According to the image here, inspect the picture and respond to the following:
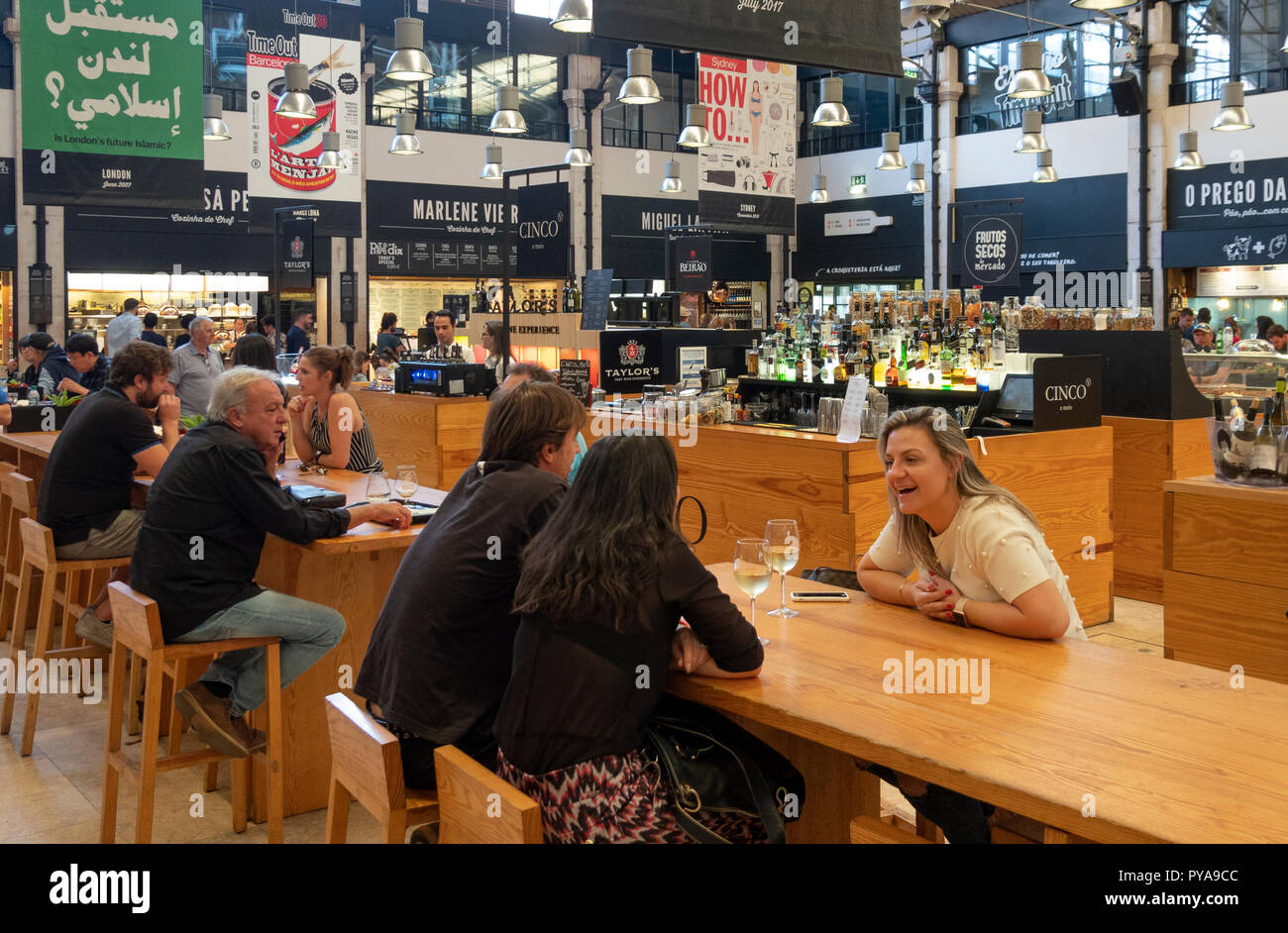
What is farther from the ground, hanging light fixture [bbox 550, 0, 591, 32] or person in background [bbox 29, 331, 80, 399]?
hanging light fixture [bbox 550, 0, 591, 32]

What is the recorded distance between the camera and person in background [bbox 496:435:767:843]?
7.72ft

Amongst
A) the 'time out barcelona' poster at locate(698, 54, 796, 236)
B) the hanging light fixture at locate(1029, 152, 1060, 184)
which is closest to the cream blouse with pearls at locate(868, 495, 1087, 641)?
the 'time out barcelona' poster at locate(698, 54, 796, 236)

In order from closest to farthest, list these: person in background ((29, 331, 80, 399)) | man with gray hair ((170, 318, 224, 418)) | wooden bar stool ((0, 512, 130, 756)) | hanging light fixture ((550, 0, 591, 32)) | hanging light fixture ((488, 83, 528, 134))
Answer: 1. wooden bar stool ((0, 512, 130, 756))
2. hanging light fixture ((550, 0, 591, 32))
3. person in background ((29, 331, 80, 399))
4. man with gray hair ((170, 318, 224, 418))
5. hanging light fixture ((488, 83, 528, 134))

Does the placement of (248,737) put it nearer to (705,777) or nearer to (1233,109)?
(705,777)

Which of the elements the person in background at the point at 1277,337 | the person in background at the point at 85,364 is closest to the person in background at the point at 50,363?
the person in background at the point at 85,364

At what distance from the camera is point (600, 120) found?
65.6ft

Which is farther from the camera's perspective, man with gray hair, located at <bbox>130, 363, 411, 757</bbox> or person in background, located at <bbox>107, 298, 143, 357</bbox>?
person in background, located at <bbox>107, 298, 143, 357</bbox>

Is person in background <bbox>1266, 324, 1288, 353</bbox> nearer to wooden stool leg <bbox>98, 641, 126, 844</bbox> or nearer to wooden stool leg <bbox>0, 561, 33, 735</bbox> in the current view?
wooden stool leg <bbox>0, 561, 33, 735</bbox>

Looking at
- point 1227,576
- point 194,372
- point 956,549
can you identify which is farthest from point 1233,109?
point 956,549

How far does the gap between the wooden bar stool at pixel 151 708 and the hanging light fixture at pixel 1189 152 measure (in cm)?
1362

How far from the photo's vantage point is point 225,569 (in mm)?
3721

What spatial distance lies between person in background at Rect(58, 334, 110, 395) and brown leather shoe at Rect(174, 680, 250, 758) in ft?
14.7
